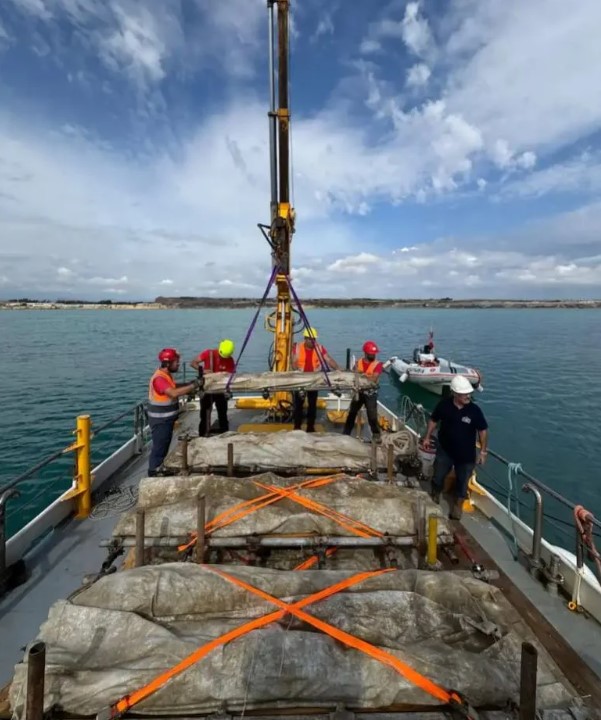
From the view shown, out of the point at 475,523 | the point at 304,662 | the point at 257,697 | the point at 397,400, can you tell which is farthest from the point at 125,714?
the point at 397,400

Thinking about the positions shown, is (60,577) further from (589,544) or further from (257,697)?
(589,544)

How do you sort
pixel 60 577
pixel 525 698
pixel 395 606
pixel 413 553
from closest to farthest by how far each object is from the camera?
pixel 525 698 < pixel 395 606 < pixel 413 553 < pixel 60 577

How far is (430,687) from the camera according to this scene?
6.82 feet

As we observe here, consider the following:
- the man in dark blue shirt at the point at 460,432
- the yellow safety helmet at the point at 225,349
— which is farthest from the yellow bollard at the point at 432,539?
the yellow safety helmet at the point at 225,349

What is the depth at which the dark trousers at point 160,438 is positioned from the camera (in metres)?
6.15

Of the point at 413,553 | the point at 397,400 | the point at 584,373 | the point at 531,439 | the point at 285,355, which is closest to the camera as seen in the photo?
the point at 413,553

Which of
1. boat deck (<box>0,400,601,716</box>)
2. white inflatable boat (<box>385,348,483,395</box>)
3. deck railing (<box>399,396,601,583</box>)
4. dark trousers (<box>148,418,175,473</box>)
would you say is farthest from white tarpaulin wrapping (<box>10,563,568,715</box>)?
white inflatable boat (<box>385,348,483,395</box>)

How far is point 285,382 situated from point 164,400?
1845 mm

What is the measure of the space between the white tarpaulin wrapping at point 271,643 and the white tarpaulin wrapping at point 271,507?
0.75 metres

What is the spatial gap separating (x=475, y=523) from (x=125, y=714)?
4.99 m

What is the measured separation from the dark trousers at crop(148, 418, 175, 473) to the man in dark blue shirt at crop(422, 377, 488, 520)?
12.9 ft

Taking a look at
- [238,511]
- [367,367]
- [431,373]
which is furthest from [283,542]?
[431,373]

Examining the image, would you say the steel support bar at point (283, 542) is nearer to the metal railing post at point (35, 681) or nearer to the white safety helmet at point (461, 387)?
the metal railing post at point (35, 681)

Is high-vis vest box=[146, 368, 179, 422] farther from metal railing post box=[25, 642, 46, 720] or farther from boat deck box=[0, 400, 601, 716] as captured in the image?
metal railing post box=[25, 642, 46, 720]
